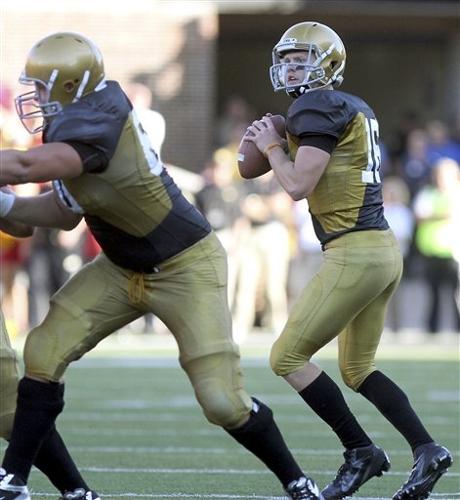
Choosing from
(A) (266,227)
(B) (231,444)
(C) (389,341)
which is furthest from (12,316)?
(B) (231,444)

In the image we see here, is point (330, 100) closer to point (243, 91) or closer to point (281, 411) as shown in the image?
point (281, 411)

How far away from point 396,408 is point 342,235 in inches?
28.5

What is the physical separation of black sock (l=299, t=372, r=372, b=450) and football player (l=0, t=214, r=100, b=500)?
0.91m

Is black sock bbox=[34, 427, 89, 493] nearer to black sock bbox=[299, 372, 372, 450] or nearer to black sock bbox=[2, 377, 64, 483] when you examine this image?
black sock bbox=[2, 377, 64, 483]

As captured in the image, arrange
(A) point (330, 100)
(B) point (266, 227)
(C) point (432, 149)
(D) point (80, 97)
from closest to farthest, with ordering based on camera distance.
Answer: (D) point (80, 97)
(A) point (330, 100)
(B) point (266, 227)
(C) point (432, 149)

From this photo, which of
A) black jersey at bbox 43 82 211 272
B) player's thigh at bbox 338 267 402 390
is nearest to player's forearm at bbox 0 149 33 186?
black jersey at bbox 43 82 211 272

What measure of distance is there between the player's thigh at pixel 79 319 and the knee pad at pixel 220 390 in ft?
1.17

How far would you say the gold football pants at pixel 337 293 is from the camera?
5.28 metres

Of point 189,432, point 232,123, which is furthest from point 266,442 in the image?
point 232,123

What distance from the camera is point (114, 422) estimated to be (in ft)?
25.5

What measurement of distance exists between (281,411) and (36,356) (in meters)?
3.54

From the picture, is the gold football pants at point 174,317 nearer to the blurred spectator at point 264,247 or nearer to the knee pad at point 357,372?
the knee pad at point 357,372

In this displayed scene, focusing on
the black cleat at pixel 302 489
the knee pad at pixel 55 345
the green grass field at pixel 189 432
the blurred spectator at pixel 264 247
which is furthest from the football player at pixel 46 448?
the blurred spectator at pixel 264 247

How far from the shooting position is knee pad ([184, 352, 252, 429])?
4.86m
